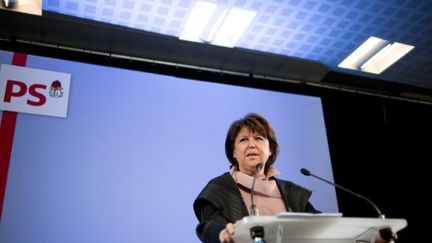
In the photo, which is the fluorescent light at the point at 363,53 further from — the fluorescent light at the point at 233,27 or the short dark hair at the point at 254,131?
the short dark hair at the point at 254,131

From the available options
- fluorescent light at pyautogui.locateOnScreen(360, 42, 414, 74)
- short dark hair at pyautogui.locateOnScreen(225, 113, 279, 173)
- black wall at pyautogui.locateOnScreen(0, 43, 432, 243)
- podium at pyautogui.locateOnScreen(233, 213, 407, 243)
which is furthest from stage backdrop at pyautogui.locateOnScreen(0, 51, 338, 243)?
podium at pyautogui.locateOnScreen(233, 213, 407, 243)

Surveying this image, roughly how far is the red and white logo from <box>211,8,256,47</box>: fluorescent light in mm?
1163

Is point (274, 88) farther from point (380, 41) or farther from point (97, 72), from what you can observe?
point (97, 72)

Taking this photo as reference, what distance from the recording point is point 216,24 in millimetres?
2887

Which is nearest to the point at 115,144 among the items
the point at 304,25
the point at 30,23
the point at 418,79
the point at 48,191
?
the point at 48,191

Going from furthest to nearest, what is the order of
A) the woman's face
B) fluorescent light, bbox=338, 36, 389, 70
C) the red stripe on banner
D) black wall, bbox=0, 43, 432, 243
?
1. black wall, bbox=0, 43, 432, 243
2. fluorescent light, bbox=338, 36, 389, 70
3. the red stripe on banner
4. the woman's face

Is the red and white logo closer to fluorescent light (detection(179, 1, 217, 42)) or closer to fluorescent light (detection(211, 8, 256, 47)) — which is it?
fluorescent light (detection(179, 1, 217, 42))

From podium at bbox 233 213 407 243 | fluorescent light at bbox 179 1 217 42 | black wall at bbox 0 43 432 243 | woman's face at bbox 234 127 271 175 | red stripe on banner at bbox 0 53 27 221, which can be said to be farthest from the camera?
black wall at bbox 0 43 432 243

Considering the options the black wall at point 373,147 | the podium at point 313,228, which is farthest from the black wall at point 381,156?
the podium at point 313,228

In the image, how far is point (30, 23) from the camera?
292 cm

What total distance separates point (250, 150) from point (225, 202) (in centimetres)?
30

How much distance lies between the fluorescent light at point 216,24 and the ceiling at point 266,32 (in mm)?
53

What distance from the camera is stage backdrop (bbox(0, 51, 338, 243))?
2.17 m

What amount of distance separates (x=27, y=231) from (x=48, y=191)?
236 millimetres
